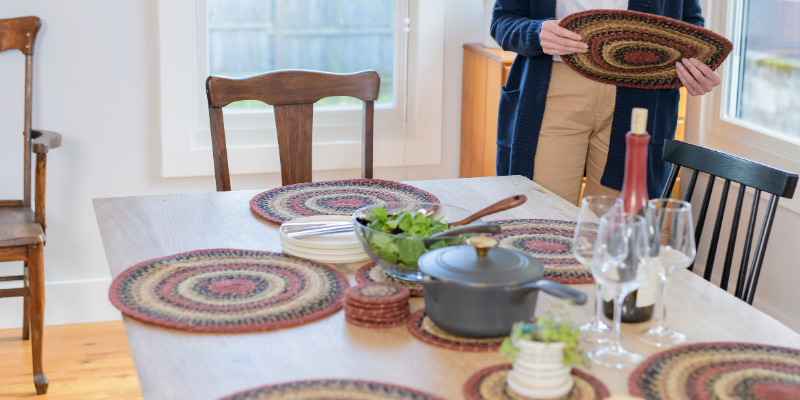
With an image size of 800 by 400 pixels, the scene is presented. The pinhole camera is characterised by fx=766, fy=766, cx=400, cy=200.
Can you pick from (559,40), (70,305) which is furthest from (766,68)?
(70,305)

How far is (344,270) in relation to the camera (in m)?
1.19

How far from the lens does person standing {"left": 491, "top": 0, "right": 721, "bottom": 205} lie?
1.96 m

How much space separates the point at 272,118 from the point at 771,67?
69.7 inches

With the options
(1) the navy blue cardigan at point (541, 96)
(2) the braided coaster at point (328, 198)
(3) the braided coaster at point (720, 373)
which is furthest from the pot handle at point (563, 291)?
(1) the navy blue cardigan at point (541, 96)

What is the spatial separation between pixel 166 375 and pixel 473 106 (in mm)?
2163

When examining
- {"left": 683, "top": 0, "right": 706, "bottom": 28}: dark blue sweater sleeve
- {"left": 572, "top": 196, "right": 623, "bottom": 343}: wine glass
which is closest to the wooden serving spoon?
{"left": 572, "top": 196, "right": 623, "bottom": 343}: wine glass

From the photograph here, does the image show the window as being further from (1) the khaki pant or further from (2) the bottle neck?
(2) the bottle neck

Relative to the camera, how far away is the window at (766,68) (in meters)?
2.49

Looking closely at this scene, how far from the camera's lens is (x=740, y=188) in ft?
4.83

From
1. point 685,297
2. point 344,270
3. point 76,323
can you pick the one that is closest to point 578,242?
point 685,297

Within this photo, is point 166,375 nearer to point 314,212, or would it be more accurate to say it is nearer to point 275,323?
point 275,323

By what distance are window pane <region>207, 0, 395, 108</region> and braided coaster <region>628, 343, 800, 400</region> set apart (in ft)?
7.12

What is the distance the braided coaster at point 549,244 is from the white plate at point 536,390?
0.35 metres

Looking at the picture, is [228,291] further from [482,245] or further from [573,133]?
[573,133]
